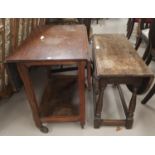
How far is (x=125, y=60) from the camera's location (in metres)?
1.89

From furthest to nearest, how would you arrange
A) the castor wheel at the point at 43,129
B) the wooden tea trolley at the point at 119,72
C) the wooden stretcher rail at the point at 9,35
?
1. the castor wheel at the point at 43,129
2. the wooden stretcher rail at the point at 9,35
3. the wooden tea trolley at the point at 119,72

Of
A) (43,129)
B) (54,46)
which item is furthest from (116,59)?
(43,129)

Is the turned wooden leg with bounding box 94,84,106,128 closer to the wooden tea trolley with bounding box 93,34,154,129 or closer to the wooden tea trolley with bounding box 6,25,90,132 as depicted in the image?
the wooden tea trolley with bounding box 93,34,154,129

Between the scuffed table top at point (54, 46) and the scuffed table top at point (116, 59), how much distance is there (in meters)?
0.23

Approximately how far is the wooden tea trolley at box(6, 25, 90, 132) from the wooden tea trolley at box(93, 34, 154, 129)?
0.15 meters

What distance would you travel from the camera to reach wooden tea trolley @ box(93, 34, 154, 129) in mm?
1654

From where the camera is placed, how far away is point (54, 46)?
1.69 meters

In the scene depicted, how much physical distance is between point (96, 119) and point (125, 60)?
65cm

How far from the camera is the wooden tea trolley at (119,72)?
1654 millimetres

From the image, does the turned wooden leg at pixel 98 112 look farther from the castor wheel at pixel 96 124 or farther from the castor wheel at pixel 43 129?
the castor wheel at pixel 43 129

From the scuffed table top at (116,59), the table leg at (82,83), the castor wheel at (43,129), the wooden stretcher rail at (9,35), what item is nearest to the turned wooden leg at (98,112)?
the table leg at (82,83)

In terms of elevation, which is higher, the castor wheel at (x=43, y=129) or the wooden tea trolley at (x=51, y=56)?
the wooden tea trolley at (x=51, y=56)
